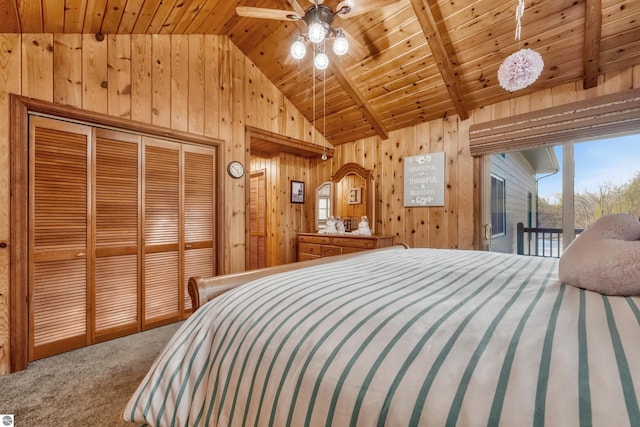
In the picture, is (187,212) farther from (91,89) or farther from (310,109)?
(310,109)

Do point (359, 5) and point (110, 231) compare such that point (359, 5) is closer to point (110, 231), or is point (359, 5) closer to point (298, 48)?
point (298, 48)

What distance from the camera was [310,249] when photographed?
4.23 m

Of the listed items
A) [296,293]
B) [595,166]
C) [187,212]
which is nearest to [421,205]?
[595,166]

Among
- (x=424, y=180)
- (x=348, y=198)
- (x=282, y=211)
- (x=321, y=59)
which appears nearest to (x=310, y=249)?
(x=282, y=211)

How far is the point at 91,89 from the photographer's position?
2.36 m

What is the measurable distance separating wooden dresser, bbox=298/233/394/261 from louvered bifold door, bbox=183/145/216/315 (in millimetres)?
1505

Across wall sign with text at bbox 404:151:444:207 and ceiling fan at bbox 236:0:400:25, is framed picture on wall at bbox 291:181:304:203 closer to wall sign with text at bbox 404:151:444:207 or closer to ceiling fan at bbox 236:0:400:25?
wall sign with text at bbox 404:151:444:207

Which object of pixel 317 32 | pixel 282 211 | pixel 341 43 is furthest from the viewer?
pixel 282 211

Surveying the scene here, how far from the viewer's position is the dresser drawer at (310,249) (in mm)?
4105

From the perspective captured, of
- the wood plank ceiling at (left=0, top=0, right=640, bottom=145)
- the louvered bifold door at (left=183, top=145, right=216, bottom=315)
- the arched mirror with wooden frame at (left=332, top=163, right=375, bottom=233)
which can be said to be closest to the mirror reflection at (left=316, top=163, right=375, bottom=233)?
the arched mirror with wooden frame at (left=332, top=163, right=375, bottom=233)

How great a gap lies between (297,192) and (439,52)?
9.48ft

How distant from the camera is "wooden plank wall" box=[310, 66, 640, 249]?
2682 mm

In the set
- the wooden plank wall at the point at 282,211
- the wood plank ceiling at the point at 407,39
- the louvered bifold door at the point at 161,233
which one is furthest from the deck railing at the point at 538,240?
the louvered bifold door at the point at 161,233

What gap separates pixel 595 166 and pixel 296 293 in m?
3.41
